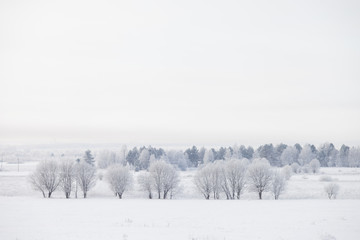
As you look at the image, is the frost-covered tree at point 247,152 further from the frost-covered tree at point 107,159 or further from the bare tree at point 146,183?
the bare tree at point 146,183

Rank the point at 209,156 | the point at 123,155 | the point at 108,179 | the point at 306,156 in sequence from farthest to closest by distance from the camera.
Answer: the point at 123,155, the point at 209,156, the point at 306,156, the point at 108,179

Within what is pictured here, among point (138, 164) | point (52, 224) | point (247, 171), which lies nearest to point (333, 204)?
point (247, 171)

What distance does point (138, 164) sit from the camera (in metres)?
138

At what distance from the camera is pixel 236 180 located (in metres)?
69.2

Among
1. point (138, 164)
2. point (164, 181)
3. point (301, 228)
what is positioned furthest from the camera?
point (138, 164)

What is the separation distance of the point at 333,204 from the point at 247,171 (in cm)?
2506

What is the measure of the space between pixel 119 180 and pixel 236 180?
24626mm

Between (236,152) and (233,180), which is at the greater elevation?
(236,152)

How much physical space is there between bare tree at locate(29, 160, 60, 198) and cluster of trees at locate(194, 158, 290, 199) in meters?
29.6

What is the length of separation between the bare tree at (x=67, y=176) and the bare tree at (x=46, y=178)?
1.03 meters

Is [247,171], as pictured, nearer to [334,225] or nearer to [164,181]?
[164,181]

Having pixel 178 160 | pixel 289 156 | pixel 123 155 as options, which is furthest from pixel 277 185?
pixel 123 155

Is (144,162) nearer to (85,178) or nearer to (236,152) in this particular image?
(236,152)

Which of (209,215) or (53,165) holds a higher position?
(53,165)
